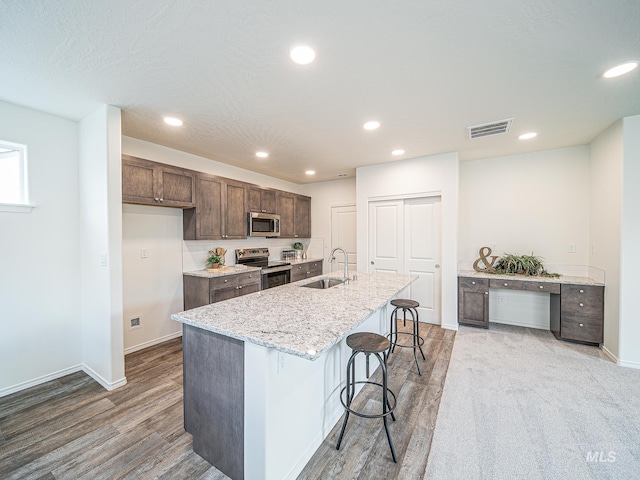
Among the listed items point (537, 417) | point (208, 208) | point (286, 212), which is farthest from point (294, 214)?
point (537, 417)

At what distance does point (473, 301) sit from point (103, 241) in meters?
4.54

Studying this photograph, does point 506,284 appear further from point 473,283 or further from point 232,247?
point 232,247

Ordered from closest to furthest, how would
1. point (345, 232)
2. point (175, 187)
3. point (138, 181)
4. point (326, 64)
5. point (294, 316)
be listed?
point (294, 316)
point (326, 64)
point (138, 181)
point (175, 187)
point (345, 232)

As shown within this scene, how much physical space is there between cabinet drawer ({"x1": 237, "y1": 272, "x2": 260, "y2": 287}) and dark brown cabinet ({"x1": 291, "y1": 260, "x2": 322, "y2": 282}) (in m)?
0.93

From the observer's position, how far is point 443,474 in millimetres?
1522

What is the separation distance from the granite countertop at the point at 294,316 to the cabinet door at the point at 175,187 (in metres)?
1.92

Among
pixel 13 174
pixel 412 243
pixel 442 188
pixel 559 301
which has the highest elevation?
pixel 442 188

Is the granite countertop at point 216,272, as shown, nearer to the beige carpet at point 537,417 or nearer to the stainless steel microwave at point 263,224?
the stainless steel microwave at point 263,224

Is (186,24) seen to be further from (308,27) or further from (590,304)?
(590,304)

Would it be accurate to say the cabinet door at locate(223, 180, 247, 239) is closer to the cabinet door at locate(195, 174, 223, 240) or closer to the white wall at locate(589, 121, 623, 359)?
the cabinet door at locate(195, 174, 223, 240)

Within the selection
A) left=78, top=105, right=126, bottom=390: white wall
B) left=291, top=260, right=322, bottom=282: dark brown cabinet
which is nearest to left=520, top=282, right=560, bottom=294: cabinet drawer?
left=291, top=260, right=322, bottom=282: dark brown cabinet

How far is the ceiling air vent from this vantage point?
2.78 meters

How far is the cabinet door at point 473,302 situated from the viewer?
148 inches

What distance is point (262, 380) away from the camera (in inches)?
51.5
